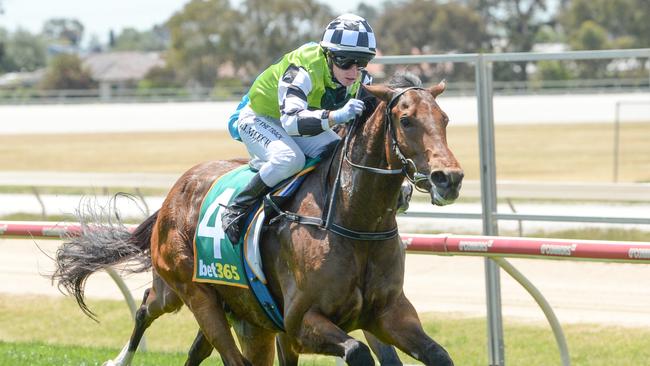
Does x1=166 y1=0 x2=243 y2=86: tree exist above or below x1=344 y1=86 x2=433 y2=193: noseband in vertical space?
below

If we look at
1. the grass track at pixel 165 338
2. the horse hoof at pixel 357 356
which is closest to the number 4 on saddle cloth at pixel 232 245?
the horse hoof at pixel 357 356

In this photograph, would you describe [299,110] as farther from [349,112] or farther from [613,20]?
[613,20]

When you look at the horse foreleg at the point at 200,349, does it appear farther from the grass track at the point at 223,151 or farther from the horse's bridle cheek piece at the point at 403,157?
the grass track at the point at 223,151

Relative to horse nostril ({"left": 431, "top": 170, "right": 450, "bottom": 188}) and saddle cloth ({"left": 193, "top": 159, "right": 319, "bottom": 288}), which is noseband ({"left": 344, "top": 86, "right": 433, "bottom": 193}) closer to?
horse nostril ({"left": 431, "top": 170, "right": 450, "bottom": 188})

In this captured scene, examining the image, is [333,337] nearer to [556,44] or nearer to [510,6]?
[510,6]

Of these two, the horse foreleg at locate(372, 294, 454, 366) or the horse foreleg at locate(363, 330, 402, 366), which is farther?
the horse foreleg at locate(363, 330, 402, 366)

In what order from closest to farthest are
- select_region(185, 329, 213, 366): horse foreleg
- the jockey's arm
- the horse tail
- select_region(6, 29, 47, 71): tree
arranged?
1. the jockey's arm
2. select_region(185, 329, 213, 366): horse foreleg
3. the horse tail
4. select_region(6, 29, 47, 71): tree

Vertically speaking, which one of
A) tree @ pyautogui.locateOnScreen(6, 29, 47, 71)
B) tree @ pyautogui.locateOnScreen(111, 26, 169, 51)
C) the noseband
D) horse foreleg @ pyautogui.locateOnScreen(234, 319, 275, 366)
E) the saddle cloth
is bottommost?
tree @ pyautogui.locateOnScreen(111, 26, 169, 51)

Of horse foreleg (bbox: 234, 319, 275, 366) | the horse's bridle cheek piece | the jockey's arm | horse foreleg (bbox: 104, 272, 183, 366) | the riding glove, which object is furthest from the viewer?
horse foreleg (bbox: 104, 272, 183, 366)

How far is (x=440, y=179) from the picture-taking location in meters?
4.26

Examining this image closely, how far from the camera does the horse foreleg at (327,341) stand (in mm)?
4562

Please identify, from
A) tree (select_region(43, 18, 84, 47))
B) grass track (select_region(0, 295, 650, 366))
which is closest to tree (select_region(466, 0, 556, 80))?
grass track (select_region(0, 295, 650, 366))

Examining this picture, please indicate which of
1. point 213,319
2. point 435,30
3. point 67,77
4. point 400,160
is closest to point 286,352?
point 213,319

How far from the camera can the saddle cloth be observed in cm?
527
